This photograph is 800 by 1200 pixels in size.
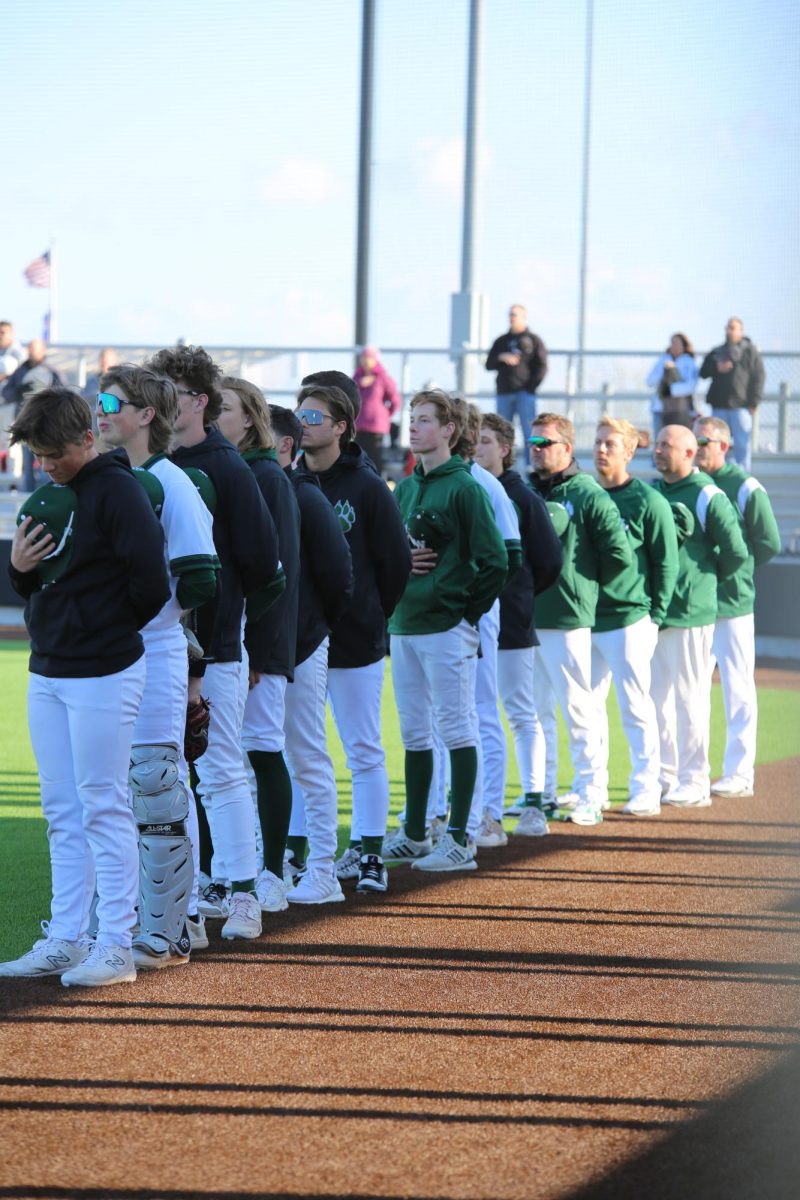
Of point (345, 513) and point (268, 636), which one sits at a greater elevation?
point (345, 513)

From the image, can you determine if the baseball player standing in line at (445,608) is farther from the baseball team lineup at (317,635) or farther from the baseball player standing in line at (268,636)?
the baseball player standing in line at (268,636)

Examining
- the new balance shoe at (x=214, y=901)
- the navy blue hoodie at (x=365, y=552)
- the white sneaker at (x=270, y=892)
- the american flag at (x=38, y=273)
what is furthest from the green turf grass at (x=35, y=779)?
the american flag at (x=38, y=273)

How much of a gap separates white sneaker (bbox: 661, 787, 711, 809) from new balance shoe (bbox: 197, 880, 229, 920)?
3.62 meters

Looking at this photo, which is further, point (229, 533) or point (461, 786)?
point (461, 786)

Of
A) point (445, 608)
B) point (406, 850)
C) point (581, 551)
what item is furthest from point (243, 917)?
point (581, 551)

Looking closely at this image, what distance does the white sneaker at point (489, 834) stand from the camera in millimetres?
7344

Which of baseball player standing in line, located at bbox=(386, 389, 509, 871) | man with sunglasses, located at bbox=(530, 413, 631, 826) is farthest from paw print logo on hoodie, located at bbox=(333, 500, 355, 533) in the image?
man with sunglasses, located at bbox=(530, 413, 631, 826)

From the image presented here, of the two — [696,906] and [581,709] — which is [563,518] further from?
[696,906]

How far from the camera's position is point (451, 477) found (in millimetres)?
6816

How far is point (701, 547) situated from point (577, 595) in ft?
3.91

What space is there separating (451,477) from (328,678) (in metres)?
1.09

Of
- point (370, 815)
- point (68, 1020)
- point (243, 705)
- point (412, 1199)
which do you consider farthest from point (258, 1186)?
point (370, 815)

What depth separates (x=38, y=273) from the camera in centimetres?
3219

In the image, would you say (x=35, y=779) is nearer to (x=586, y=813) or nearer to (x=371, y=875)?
(x=586, y=813)
